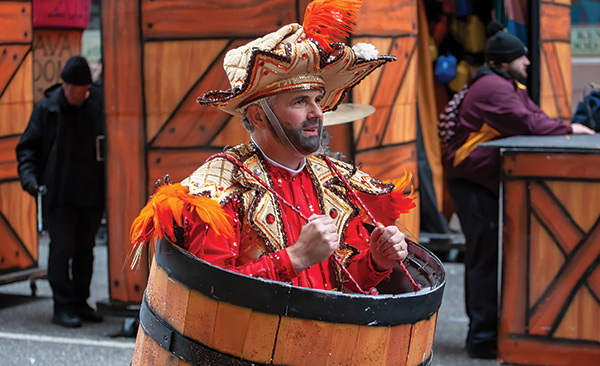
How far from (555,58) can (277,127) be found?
19.5 ft

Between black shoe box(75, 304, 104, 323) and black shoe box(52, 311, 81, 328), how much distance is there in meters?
0.08

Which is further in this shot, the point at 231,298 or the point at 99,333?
the point at 99,333

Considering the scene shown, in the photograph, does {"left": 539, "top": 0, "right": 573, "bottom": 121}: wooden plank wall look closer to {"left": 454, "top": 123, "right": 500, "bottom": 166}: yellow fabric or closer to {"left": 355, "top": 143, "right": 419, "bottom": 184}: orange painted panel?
{"left": 355, "top": 143, "right": 419, "bottom": 184}: orange painted panel

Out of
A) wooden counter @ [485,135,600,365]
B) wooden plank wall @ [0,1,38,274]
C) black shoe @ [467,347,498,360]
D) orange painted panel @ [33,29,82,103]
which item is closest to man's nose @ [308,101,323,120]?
wooden counter @ [485,135,600,365]

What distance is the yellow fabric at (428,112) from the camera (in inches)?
335

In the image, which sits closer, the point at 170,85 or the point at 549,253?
the point at 549,253

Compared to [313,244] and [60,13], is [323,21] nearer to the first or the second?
[313,244]

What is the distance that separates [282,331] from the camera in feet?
7.48

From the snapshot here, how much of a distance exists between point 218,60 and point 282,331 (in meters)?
3.33

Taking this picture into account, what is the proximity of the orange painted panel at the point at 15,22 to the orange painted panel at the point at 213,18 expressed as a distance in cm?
173

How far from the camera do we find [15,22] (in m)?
6.70

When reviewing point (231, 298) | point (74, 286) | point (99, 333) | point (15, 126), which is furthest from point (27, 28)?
point (231, 298)

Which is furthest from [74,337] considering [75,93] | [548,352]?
[548,352]

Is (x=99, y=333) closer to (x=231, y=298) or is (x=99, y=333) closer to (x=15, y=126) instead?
(x=15, y=126)
